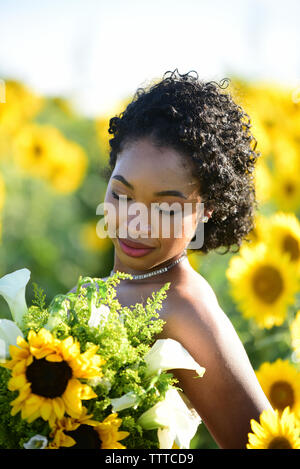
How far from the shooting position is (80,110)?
5.51m

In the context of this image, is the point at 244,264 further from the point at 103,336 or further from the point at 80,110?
the point at 80,110

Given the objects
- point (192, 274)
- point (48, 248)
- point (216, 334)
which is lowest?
point (216, 334)

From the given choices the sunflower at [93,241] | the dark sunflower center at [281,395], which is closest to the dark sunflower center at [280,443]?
the dark sunflower center at [281,395]

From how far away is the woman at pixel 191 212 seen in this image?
1199 millimetres

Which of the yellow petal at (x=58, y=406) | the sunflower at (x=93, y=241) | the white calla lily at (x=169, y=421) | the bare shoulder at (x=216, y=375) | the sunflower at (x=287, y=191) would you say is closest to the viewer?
the yellow petal at (x=58, y=406)

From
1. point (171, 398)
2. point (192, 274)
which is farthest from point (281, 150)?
point (171, 398)

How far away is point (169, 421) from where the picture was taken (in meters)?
1.02

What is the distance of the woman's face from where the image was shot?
1.22 metres

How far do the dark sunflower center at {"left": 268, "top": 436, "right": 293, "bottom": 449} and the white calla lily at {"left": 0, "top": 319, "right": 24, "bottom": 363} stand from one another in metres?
0.50

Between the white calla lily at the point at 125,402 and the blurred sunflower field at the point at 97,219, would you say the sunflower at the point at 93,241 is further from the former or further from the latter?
the white calla lily at the point at 125,402

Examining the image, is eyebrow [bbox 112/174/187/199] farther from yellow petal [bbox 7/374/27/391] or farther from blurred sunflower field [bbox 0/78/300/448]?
blurred sunflower field [bbox 0/78/300/448]

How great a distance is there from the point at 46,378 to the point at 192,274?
551 millimetres

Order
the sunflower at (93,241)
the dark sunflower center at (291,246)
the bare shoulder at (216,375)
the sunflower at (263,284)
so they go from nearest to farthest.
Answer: the bare shoulder at (216,375)
the sunflower at (263,284)
the dark sunflower center at (291,246)
the sunflower at (93,241)

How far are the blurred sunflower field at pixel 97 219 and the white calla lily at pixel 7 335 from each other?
1246 mm
